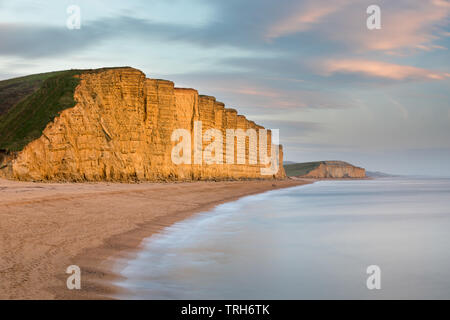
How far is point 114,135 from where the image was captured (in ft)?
120

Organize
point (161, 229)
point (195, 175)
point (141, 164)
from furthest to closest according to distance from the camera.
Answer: point (195, 175) < point (141, 164) < point (161, 229)

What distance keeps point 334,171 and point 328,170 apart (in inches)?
145

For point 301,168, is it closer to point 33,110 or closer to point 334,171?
point 334,171

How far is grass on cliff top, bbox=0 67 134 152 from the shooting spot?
30.7m

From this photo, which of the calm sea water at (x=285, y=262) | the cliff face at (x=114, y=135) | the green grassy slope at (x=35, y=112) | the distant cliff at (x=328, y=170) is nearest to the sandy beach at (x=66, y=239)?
the calm sea water at (x=285, y=262)

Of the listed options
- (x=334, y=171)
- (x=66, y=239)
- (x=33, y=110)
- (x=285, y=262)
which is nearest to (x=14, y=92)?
(x=33, y=110)

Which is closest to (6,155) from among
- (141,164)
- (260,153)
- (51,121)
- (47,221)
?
(51,121)

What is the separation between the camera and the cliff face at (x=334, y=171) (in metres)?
172

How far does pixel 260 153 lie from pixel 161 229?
66.3m

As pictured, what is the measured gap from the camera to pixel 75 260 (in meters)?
6.99

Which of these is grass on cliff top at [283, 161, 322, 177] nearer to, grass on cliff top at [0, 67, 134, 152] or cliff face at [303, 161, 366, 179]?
cliff face at [303, 161, 366, 179]

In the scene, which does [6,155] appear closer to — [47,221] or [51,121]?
[51,121]
